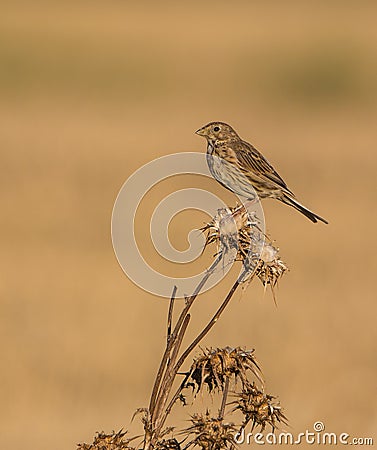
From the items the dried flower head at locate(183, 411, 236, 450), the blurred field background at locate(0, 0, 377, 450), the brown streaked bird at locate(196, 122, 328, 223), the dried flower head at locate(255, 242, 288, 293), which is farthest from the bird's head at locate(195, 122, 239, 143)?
the dried flower head at locate(183, 411, 236, 450)

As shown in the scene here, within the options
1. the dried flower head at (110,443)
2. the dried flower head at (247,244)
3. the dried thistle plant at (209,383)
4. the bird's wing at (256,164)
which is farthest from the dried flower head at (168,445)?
the bird's wing at (256,164)

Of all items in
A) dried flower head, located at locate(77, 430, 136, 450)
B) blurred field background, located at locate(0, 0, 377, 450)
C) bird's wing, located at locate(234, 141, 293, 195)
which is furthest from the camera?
blurred field background, located at locate(0, 0, 377, 450)

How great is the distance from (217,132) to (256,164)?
433mm

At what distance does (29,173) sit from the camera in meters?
17.9

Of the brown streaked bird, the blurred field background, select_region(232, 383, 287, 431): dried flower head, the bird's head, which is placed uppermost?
the blurred field background

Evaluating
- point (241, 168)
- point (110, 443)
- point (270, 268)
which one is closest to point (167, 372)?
point (110, 443)

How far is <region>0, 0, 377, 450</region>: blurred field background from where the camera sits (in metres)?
8.96

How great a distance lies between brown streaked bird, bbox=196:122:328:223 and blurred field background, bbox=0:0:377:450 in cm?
137

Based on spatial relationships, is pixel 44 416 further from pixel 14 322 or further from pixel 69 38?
pixel 69 38

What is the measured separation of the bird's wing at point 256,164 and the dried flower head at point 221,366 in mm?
3031

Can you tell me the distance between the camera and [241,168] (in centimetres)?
662

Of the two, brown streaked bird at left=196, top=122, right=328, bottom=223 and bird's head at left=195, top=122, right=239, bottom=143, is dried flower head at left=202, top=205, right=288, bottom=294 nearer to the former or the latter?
brown streaked bird at left=196, top=122, right=328, bottom=223

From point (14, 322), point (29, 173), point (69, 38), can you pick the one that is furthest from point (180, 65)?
point (14, 322)

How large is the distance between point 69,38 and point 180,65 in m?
4.42
